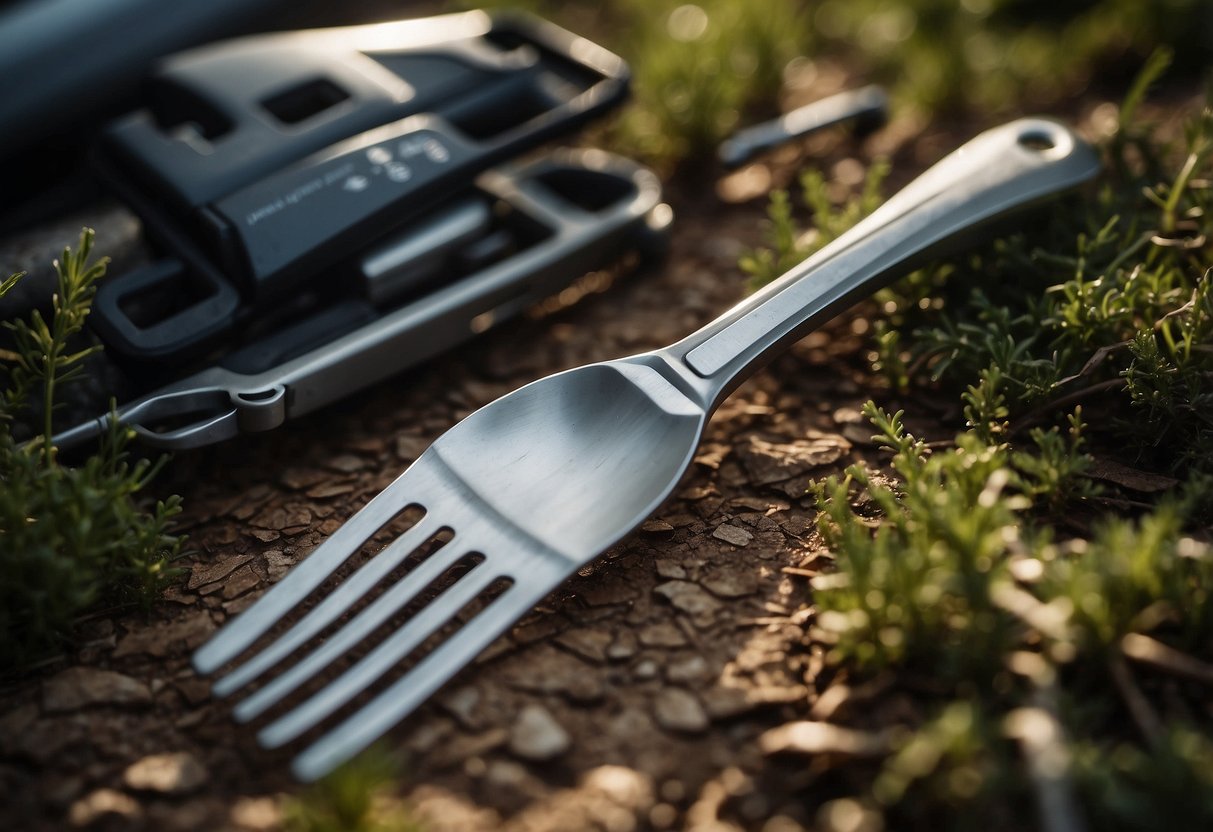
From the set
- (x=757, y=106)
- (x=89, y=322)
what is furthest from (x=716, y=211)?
(x=89, y=322)

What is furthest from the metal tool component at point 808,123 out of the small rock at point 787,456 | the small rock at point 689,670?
the small rock at point 689,670

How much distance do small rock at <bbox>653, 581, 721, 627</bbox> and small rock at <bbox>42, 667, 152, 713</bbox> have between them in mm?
553

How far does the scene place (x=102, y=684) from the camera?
102cm

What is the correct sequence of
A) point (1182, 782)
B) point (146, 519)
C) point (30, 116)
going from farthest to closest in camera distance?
point (30, 116) → point (146, 519) → point (1182, 782)

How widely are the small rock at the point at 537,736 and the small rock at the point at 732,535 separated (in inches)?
12.2

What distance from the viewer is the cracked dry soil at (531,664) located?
91 centimetres

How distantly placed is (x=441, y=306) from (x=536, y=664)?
0.53 meters

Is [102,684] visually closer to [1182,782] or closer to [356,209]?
[356,209]

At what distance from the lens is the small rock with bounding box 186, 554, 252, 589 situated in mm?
1145

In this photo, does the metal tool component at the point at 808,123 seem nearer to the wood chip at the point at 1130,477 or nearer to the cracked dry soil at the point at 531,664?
the cracked dry soil at the point at 531,664

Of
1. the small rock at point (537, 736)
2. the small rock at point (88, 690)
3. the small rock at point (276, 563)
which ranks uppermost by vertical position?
the small rock at point (537, 736)

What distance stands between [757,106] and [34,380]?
1448 mm

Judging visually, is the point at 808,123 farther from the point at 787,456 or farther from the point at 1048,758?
the point at 1048,758

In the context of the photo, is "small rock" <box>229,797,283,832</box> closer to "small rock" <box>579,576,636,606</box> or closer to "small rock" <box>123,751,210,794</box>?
"small rock" <box>123,751,210,794</box>
